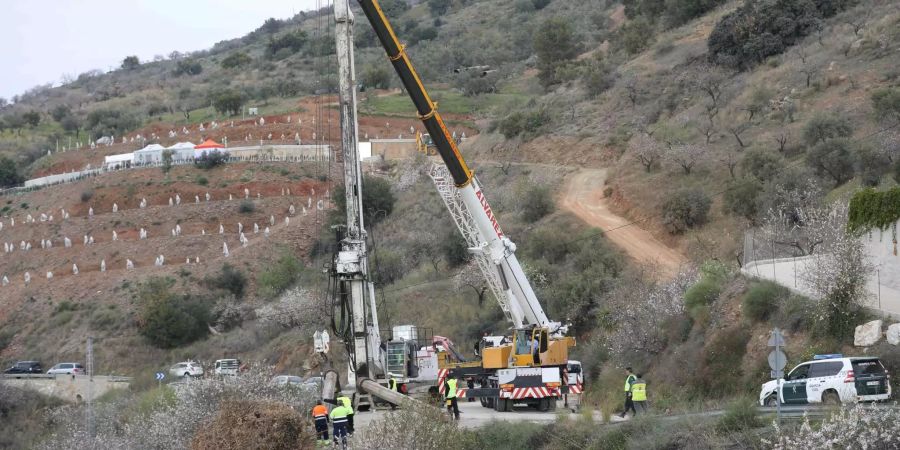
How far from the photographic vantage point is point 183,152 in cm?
9550

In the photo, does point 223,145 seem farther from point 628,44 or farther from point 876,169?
point 876,169

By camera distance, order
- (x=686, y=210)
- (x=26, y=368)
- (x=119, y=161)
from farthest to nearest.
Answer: (x=119, y=161), (x=26, y=368), (x=686, y=210)

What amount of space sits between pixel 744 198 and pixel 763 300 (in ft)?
54.9

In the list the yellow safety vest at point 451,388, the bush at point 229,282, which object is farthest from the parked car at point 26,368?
the yellow safety vest at point 451,388

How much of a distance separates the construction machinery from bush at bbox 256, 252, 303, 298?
3686cm

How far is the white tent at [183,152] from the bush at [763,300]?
2746 inches

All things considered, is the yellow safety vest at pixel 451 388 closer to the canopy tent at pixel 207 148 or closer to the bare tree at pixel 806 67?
the bare tree at pixel 806 67

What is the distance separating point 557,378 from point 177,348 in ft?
128

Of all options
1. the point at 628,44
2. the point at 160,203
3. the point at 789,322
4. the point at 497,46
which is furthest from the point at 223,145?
the point at 789,322

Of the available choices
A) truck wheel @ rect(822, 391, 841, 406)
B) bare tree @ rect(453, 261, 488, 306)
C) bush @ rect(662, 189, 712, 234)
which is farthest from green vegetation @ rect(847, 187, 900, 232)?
bare tree @ rect(453, 261, 488, 306)

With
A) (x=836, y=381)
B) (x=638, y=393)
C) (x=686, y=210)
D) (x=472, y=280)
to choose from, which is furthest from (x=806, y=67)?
(x=836, y=381)

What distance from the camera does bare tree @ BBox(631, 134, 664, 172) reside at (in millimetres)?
56844

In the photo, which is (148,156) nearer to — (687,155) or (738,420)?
(687,155)

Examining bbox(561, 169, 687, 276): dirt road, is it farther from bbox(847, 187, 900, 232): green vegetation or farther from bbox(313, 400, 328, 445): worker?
bbox(313, 400, 328, 445): worker
